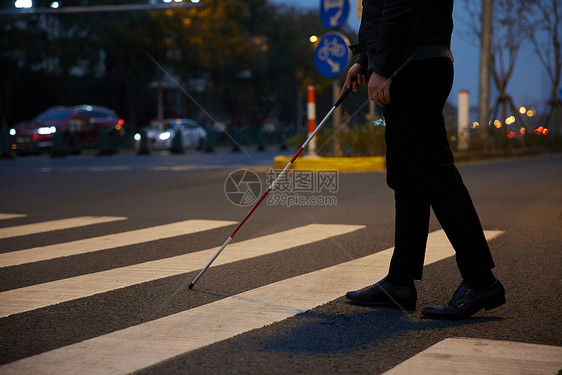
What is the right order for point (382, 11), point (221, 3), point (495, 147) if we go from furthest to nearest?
point (221, 3) < point (495, 147) < point (382, 11)

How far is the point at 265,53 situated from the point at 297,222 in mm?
44341

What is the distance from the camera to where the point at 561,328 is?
3336 mm

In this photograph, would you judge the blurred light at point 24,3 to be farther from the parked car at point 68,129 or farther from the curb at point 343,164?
the curb at point 343,164

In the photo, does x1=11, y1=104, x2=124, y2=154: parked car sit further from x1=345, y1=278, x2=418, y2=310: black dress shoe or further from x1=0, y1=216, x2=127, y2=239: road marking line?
x1=345, y1=278, x2=418, y2=310: black dress shoe

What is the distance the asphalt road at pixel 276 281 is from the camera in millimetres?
3021

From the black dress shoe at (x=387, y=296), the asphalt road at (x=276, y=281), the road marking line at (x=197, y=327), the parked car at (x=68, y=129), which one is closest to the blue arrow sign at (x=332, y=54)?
the asphalt road at (x=276, y=281)

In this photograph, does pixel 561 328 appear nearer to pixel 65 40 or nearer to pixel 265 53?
pixel 65 40

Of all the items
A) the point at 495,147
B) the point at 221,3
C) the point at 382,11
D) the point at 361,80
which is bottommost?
the point at 495,147

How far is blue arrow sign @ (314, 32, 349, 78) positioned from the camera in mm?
13531

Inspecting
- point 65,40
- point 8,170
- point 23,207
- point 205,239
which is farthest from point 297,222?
point 65,40

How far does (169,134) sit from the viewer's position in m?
31.6

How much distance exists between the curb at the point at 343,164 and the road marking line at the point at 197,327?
9483 mm

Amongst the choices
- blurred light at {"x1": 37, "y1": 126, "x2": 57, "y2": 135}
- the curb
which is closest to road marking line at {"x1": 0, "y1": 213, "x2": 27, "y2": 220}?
the curb

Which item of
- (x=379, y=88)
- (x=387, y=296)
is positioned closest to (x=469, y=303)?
(x=387, y=296)
